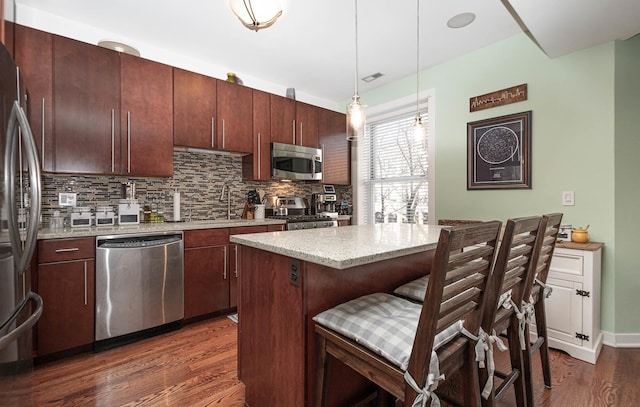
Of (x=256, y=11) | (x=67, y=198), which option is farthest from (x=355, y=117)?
(x=67, y=198)

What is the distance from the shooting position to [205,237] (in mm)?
2695

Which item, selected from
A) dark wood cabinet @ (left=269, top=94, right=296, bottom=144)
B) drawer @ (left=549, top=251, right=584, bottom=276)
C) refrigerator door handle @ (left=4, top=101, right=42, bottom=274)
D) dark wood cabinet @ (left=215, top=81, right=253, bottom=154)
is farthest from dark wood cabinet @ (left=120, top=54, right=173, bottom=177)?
drawer @ (left=549, top=251, right=584, bottom=276)

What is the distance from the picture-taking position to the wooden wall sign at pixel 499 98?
2668 millimetres

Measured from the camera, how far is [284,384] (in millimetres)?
1313

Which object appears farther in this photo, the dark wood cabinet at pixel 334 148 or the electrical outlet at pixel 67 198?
the dark wood cabinet at pixel 334 148

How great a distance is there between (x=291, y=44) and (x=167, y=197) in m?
1.96

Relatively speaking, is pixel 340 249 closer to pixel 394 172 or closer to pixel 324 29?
pixel 324 29

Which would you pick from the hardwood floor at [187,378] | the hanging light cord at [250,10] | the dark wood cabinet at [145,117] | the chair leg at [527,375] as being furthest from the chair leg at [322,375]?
the dark wood cabinet at [145,117]

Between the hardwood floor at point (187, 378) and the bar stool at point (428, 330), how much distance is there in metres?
0.88

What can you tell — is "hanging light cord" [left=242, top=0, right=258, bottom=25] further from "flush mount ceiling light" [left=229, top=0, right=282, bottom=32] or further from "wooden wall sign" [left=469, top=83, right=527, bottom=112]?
"wooden wall sign" [left=469, top=83, right=527, bottom=112]

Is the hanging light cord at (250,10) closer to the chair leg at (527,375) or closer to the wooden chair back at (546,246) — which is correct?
the wooden chair back at (546,246)

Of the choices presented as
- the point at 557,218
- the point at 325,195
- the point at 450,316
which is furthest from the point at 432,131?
the point at 450,316

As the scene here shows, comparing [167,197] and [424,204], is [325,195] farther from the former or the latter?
[167,197]

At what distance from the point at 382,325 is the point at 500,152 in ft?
8.02
